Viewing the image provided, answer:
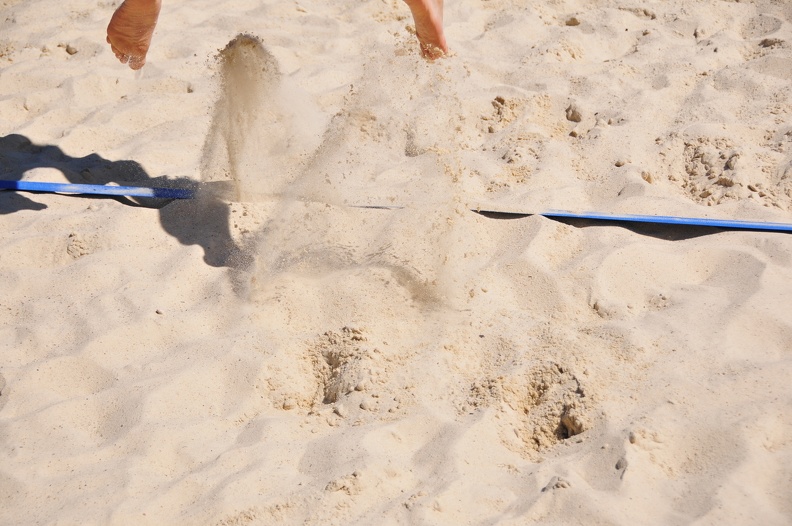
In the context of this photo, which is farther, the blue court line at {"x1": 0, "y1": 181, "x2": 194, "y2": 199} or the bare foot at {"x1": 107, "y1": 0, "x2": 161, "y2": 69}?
the blue court line at {"x1": 0, "y1": 181, "x2": 194, "y2": 199}

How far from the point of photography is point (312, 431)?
6.97 feet

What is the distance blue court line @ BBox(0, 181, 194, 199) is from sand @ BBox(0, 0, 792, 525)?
1.9 inches

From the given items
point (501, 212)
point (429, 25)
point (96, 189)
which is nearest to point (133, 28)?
point (96, 189)

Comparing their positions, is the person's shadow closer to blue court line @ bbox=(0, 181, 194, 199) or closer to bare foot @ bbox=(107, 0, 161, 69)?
blue court line @ bbox=(0, 181, 194, 199)

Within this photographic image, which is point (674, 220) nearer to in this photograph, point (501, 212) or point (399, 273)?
point (501, 212)

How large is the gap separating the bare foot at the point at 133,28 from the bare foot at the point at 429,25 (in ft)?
2.94

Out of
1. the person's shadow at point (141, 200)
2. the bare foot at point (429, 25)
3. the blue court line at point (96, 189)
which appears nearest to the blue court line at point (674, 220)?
the bare foot at point (429, 25)

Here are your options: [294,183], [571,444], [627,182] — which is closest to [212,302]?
[294,183]

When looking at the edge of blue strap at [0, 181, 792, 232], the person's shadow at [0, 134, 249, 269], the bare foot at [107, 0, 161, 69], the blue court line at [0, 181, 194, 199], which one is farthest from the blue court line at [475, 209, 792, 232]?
the bare foot at [107, 0, 161, 69]

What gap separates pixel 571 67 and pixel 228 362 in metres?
2.36

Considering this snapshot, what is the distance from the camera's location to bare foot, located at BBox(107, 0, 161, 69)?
2.73 metres

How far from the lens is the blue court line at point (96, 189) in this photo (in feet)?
10.2

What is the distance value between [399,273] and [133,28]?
1.28 m

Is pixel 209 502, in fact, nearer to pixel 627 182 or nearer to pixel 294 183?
pixel 294 183
